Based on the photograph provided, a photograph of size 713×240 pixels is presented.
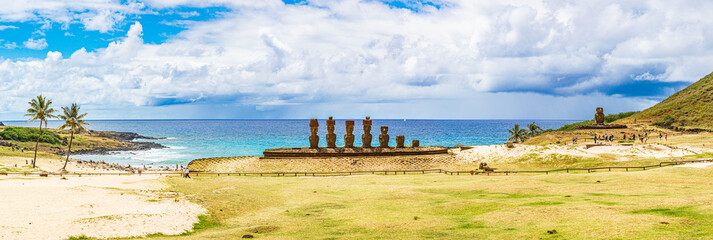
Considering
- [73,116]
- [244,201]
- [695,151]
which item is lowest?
[244,201]

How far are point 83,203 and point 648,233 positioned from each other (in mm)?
29218

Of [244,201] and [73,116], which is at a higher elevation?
[73,116]

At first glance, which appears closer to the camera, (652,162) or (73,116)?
(652,162)

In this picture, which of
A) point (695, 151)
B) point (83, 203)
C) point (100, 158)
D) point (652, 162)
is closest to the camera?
point (83, 203)

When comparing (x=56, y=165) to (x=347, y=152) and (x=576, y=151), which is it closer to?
(x=347, y=152)

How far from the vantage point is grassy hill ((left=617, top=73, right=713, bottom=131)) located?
10244 cm

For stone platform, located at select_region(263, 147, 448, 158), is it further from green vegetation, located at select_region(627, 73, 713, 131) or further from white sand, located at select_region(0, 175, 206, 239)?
green vegetation, located at select_region(627, 73, 713, 131)

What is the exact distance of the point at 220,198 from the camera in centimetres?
3288

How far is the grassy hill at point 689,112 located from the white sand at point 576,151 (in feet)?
156

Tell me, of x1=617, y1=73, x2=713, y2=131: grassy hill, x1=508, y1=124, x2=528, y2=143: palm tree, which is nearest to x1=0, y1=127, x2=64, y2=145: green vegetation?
x1=508, y1=124, x2=528, y2=143: palm tree

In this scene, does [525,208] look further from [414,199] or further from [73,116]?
[73,116]

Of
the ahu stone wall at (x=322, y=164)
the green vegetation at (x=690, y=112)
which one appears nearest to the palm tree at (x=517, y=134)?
the green vegetation at (x=690, y=112)

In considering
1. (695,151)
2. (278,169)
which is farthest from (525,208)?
(695,151)

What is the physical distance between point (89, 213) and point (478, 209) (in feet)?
71.8
